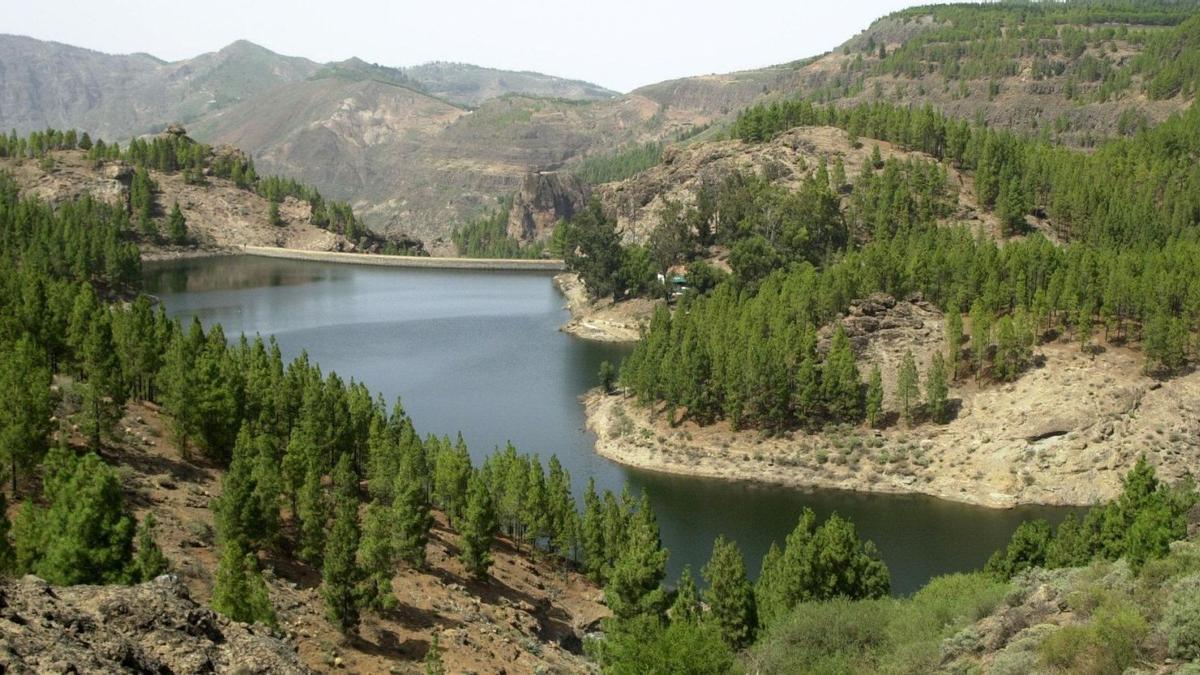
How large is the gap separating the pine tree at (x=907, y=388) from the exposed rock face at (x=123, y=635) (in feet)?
217

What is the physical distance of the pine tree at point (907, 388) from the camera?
8406cm

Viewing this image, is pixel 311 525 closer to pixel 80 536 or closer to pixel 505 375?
pixel 80 536

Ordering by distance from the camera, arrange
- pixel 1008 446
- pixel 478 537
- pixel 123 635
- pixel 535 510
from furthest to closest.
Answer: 1. pixel 1008 446
2. pixel 535 510
3. pixel 478 537
4. pixel 123 635

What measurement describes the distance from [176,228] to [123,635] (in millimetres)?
186721

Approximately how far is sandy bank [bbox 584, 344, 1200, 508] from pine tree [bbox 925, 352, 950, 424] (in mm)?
1137

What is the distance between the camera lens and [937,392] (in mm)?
83625

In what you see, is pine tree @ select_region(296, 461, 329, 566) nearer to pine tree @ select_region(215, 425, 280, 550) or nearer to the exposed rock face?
pine tree @ select_region(215, 425, 280, 550)

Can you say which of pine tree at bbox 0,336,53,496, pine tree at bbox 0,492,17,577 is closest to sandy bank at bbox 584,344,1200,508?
pine tree at bbox 0,336,53,496

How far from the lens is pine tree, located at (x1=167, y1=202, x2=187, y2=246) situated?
193375mm

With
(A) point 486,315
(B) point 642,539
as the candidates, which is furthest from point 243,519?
(A) point 486,315

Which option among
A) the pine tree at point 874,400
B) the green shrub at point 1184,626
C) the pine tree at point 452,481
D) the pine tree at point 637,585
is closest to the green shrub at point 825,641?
the pine tree at point 637,585

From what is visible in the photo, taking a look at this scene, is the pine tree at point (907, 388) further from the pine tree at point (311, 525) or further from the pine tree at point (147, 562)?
the pine tree at point (147, 562)

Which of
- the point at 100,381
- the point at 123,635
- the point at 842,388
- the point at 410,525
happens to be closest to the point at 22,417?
the point at 100,381

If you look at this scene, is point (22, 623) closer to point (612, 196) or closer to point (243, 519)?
point (243, 519)
